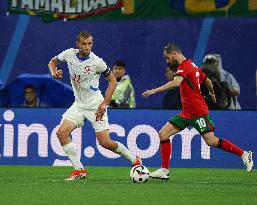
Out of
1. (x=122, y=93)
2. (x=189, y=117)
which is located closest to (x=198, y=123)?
(x=189, y=117)

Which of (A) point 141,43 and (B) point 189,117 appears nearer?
(B) point 189,117

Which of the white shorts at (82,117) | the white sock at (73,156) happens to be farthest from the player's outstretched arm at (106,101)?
the white sock at (73,156)

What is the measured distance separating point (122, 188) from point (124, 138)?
448 cm

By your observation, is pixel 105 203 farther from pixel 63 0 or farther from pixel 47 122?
pixel 63 0

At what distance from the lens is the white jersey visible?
14.0 m

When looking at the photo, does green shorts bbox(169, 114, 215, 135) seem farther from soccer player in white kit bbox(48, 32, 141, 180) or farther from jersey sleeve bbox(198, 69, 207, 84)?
soccer player in white kit bbox(48, 32, 141, 180)

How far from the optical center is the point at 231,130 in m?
17.1

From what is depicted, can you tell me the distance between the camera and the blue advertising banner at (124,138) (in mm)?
17016

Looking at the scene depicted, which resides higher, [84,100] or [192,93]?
[192,93]

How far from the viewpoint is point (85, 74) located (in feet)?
46.1

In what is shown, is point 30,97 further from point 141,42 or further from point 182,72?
point 182,72

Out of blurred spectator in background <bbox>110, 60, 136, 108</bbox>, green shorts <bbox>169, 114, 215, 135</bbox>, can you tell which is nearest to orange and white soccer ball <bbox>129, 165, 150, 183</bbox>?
green shorts <bbox>169, 114, 215, 135</bbox>

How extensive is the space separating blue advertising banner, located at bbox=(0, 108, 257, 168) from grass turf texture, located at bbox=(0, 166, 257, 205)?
0.79m

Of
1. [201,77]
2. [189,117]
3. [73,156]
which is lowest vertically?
[73,156]
